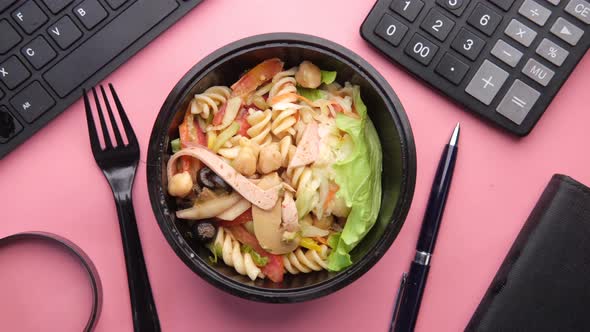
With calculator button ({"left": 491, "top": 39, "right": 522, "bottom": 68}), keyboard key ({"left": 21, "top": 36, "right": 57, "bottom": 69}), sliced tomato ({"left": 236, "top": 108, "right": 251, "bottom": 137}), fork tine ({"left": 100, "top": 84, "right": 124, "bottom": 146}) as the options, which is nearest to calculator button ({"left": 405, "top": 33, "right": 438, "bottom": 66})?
calculator button ({"left": 491, "top": 39, "right": 522, "bottom": 68})

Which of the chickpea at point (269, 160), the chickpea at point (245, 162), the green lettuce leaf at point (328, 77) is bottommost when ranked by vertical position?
the chickpea at point (245, 162)

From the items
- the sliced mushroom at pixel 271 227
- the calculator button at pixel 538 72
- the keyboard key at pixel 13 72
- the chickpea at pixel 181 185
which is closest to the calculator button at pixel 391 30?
the calculator button at pixel 538 72

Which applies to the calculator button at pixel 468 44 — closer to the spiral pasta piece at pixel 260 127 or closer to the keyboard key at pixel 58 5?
the spiral pasta piece at pixel 260 127

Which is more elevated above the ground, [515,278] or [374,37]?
[374,37]

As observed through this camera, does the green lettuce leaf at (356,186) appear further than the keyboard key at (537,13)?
No

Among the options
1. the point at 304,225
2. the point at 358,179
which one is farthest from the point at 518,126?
the point at 304,225

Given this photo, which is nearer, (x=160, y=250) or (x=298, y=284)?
(x=298, y=284)

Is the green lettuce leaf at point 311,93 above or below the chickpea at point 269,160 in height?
above

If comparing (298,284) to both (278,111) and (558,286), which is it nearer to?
(278,111)
